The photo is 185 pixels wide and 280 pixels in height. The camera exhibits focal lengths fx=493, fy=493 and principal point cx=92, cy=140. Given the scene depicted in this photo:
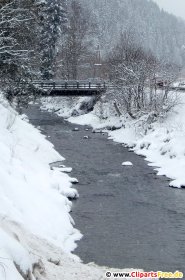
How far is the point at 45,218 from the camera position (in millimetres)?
15492

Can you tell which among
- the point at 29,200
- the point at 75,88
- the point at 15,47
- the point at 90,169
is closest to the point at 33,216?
the point at 29,200

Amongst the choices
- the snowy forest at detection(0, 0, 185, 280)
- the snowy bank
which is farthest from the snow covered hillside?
the snowy bank

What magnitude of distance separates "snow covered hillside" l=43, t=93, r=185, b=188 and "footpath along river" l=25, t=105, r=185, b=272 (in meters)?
0.92

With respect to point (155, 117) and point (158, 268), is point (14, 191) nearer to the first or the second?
point (158, 268)

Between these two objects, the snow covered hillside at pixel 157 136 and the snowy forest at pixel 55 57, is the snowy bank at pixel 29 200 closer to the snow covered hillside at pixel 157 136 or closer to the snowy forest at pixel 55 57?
the snowy forest at pixel 55 57

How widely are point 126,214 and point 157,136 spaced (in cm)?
1603

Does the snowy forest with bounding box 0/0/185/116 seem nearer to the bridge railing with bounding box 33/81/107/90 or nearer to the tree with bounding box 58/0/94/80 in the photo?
the tree with bounding box 58/0/94/80

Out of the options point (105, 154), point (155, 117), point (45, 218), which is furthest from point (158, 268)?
point (155, 117)

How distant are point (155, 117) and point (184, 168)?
13.1 meters

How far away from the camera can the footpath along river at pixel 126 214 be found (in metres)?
13.8

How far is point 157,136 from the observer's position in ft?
109

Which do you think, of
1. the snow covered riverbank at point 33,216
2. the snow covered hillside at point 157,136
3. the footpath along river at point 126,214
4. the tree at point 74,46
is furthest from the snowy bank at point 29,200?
the tree at point 74,46

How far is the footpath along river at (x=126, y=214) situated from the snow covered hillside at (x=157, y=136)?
3.01ft

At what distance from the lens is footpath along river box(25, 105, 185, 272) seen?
13.8 metres
